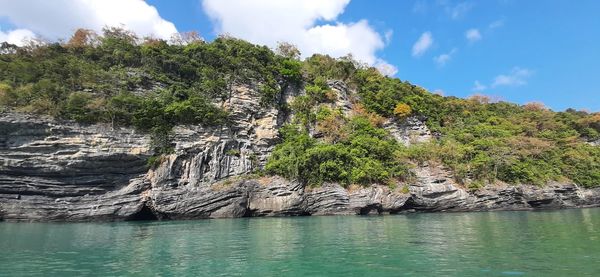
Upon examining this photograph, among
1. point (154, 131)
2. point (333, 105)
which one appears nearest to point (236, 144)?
point (154, 131)

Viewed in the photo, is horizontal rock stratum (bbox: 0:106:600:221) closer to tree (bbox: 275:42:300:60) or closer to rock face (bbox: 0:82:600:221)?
rock face (bbox: 0:82:600:221)

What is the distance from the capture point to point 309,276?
953cm

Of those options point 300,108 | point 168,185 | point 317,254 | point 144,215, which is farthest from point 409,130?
point 317,254

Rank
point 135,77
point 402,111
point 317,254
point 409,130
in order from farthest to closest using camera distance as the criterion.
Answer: point 409,130 < point 402,111 < point 135,77 < point 317,254

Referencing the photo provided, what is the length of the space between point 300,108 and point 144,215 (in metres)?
20.3

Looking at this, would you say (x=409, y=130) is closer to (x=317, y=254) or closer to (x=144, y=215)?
(x=144, y=215)

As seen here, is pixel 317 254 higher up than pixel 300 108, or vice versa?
pixel 300 108

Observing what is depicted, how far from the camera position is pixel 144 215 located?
1293 inches

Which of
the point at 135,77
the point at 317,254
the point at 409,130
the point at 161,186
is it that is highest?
the point at 135,77

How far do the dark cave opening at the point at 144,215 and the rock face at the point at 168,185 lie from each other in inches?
4.1

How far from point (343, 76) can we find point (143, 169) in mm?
30094

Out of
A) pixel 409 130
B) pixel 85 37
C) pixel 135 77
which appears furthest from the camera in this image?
pixel 409 130

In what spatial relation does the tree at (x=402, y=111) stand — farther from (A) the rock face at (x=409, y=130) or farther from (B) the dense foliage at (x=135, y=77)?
(B) the dense foliage at (x=135, y=77)

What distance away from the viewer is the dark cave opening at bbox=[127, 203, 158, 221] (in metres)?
31.2
